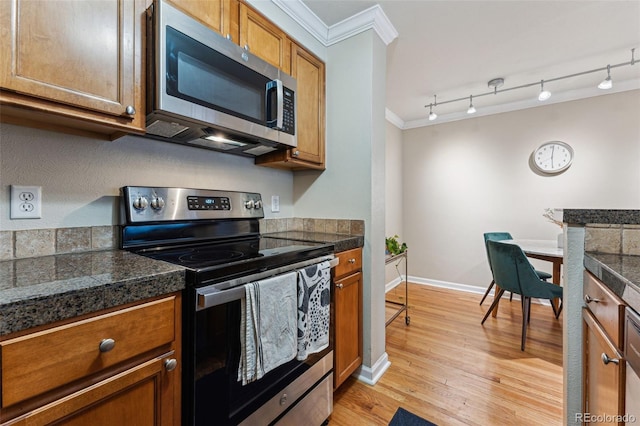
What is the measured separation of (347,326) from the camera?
1640 millimetres

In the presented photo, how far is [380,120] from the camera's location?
6.18ft

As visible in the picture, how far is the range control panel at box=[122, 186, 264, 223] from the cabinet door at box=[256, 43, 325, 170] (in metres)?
0.32

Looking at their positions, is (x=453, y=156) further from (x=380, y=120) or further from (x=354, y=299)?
(x=354, y=299)

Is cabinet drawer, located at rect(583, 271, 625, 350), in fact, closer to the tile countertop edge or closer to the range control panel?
the tile countertop edge

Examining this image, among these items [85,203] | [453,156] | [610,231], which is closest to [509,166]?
[453,156]

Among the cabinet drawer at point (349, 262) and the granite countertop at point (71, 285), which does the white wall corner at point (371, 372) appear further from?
the granite countertop at point (71, 285)

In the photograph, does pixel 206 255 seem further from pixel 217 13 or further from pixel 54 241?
pixel 217 13

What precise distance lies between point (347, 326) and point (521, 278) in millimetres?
1650

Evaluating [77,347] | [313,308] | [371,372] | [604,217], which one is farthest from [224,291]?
[604,217]

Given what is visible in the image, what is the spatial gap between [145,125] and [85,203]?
412 mm

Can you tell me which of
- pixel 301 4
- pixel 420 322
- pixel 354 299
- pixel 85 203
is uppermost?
pixel 301 4

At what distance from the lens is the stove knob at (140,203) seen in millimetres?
1185

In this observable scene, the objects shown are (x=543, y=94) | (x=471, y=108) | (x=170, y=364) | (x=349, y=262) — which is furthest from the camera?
(x=471, y=108)

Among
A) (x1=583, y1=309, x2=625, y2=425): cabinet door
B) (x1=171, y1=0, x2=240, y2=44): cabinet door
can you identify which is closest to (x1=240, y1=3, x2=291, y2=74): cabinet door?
(x1=171, y1=0, x2=240, y2=44): cabinet door
